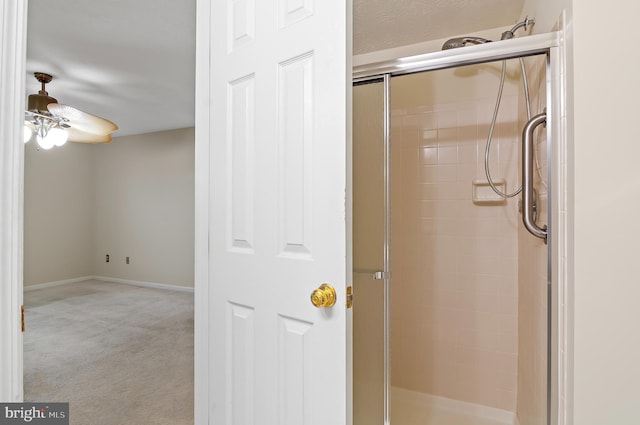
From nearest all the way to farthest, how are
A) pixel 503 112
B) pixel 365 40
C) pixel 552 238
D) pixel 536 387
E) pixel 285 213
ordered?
1. pixel 285 213
2. pixel 552 238
3. pixel 536 387
4. pixel 503 112
5. pixel 365 40

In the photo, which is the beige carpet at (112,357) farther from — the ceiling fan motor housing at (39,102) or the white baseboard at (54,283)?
the ceiling fan motor housing at (39,102)

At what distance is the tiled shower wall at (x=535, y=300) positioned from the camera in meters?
1.47

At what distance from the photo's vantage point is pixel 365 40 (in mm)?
2365

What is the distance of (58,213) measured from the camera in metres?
5.90

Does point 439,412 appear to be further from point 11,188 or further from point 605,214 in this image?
point 11,188

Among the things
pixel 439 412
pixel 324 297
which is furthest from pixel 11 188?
pixel 439 412

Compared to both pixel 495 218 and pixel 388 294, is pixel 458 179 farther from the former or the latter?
pixel 388 294

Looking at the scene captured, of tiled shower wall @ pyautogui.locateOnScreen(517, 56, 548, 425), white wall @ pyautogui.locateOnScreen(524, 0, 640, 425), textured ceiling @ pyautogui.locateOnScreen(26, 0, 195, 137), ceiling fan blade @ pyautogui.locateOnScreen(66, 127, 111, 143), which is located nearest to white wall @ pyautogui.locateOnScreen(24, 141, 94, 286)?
textured ceiling @ pyautogui.locateOnScreen(26, 0, 195, 137)

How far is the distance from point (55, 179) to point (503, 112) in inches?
266

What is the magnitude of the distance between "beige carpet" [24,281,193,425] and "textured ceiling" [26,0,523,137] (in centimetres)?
257

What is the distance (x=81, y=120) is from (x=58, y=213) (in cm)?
388

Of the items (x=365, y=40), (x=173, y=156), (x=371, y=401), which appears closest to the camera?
(x=371, y=401)

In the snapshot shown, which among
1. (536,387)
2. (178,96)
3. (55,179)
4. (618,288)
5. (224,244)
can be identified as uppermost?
(178,96)

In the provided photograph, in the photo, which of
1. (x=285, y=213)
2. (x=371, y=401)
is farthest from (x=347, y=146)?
(x=371, y=401)
